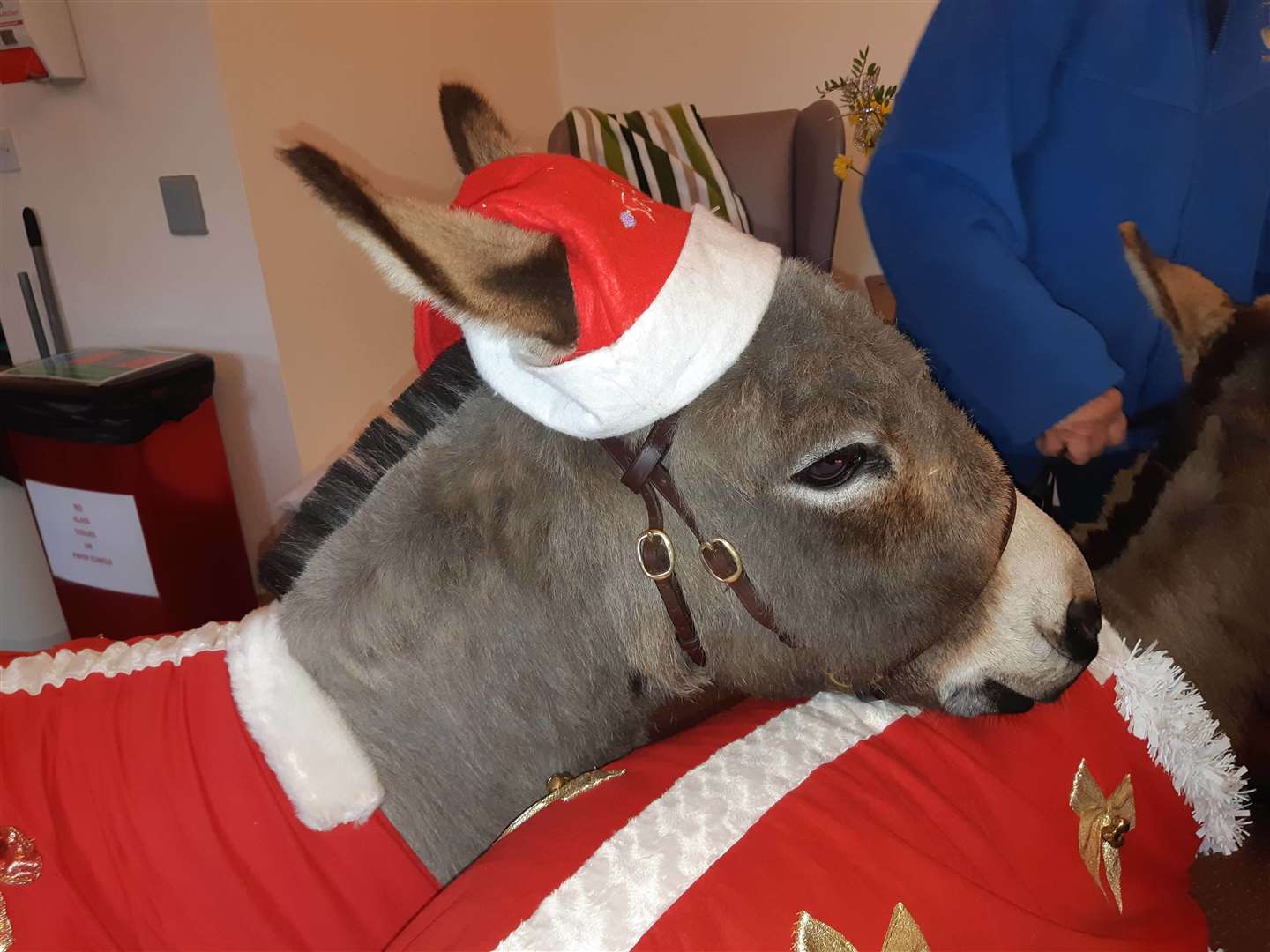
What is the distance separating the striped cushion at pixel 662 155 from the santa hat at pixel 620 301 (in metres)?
1.61

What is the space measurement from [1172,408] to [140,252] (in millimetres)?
2318

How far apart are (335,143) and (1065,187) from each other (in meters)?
1.88

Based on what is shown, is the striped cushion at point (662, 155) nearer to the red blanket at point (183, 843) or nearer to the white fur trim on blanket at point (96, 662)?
the white fur trim on blanket at point (96, 662)

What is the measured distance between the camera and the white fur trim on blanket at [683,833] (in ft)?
2.01

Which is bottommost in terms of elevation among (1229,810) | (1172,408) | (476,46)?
(1229,810)

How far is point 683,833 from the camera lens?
0.68 meters

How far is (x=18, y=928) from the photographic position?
2.33 ft

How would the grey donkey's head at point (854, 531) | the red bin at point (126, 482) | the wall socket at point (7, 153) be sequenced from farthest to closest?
the wall socket at point (7, 153) → the red bin at point (126, 482) → the grey donkey's head at point (854, 531)

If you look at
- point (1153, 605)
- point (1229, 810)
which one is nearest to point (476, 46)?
point (1153, 605)

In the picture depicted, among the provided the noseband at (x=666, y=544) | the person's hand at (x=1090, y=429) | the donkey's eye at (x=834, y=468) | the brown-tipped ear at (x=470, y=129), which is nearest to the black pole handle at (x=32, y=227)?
the brown-tipped ear at (x=470, y=129)

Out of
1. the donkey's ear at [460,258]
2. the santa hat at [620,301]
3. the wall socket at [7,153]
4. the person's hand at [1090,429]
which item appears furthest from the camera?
the wall socket at [7,153]

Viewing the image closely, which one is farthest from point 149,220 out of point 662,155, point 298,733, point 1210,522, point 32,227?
point 1210,522

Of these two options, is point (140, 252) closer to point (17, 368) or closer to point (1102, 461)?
point (17, 368)

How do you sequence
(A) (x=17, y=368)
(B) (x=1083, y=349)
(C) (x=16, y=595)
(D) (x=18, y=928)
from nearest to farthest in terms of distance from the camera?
(D) (x=18, y=928)
(B) (x=1083, y=349)
(A) (x=17, y=368)
(C) (x=16, y=595)
